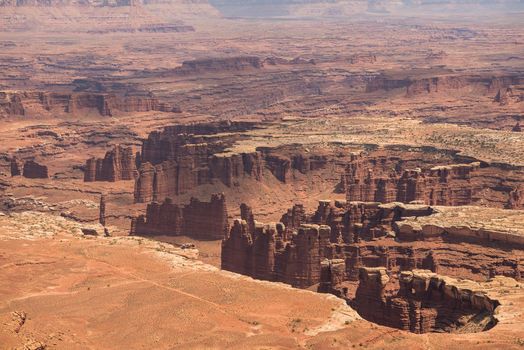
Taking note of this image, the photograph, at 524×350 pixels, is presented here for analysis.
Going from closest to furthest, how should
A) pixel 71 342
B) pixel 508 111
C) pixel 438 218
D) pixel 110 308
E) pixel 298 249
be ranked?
pixel 71 342, pixel 110 308, pixel 298 249, pixel 438 218, pixel 508 111

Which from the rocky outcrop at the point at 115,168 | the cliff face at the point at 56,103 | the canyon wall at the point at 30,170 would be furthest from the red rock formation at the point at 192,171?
the cliff face at the point at 56,103

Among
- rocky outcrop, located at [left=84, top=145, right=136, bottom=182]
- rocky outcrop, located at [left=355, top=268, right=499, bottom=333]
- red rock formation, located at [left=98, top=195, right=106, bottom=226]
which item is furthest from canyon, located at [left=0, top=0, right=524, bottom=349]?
red rock formation, located at [left=98, top=195, right=106, bottom=226]

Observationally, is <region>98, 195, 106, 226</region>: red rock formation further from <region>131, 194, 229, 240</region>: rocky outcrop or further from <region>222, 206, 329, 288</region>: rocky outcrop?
<region>222, 206, 329, 288</region>: rocky outcrop

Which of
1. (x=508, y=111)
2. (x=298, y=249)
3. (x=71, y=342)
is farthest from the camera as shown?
(x=508, y=111)

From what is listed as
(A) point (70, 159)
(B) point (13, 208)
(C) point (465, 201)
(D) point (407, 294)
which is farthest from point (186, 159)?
(D) point (407, 294)

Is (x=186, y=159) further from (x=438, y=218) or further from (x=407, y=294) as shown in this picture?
(x=407, y=294)

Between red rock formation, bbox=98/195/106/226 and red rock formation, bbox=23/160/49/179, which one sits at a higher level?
red rock formation, bbox=98/195/106/226

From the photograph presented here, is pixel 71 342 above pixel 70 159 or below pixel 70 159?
above
